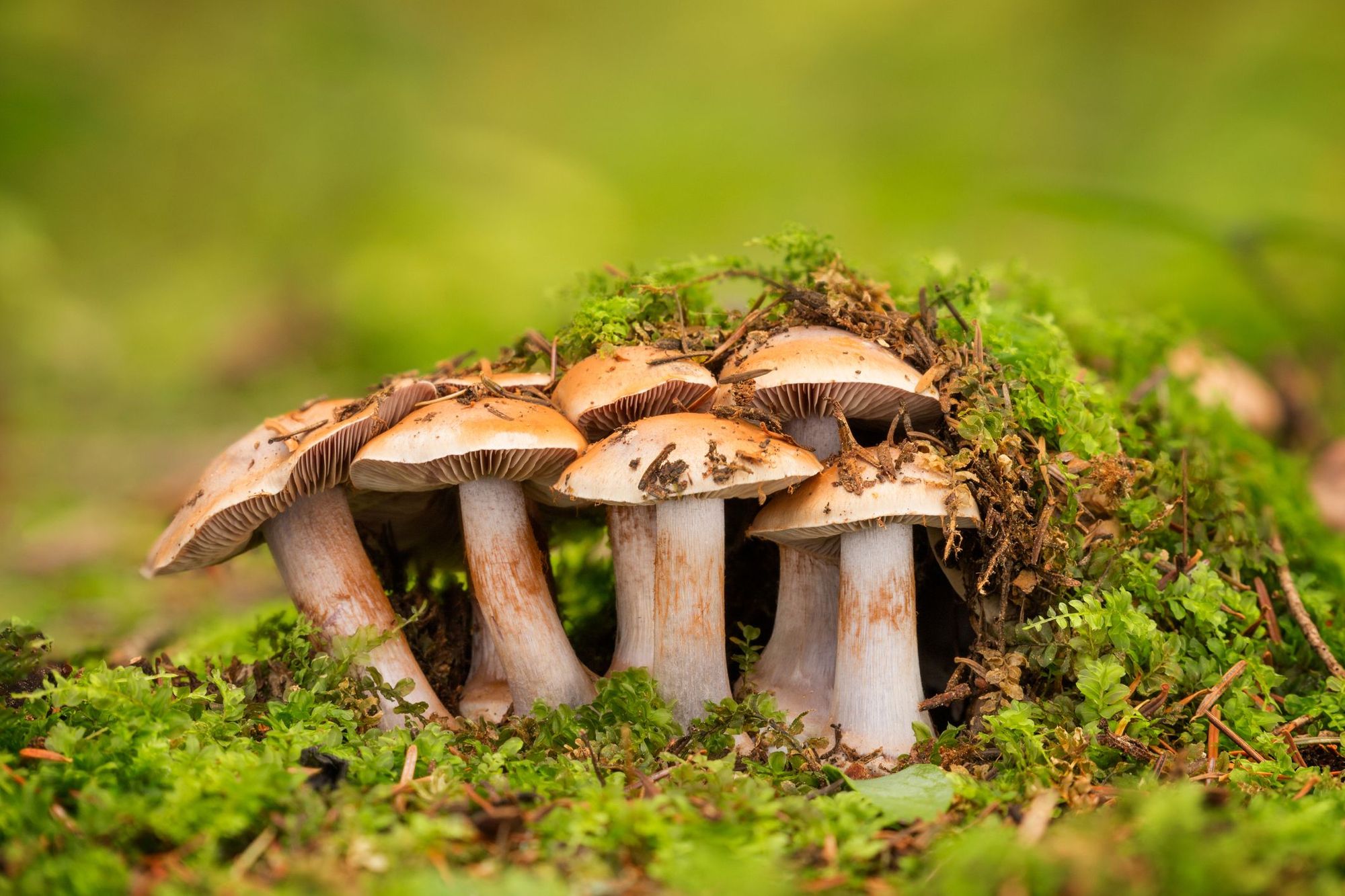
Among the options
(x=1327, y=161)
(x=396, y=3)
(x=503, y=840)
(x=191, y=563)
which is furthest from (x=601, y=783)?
(x=396, y=3)

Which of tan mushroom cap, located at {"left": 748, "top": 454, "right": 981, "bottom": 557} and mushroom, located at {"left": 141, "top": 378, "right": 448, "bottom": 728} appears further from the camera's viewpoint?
mushroom, located at {"left": 141, "top": 378, "right": 448, "bottom": 728}

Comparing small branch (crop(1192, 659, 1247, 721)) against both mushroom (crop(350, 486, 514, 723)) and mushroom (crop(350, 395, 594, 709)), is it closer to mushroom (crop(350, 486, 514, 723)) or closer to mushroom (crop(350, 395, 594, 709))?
mushroom (crop(350, 395, 594, 709))

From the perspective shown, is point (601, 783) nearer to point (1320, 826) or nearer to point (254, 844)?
point (254, 844)

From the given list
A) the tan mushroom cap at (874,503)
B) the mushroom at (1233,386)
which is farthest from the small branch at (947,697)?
the mushroom at (1233,386)

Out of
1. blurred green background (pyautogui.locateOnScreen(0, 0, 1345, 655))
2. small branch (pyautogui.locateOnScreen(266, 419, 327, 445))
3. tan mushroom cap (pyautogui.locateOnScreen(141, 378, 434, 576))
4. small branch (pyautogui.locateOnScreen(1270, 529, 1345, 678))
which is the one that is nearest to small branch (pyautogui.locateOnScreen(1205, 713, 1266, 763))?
small branch (pyautogui.locateOnScreen(1270, 529, 1345, 678))

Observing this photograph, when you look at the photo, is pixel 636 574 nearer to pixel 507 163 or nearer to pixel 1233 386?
pixel 1233 386

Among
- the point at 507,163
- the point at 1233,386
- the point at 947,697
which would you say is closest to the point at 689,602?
the point at 947,697
